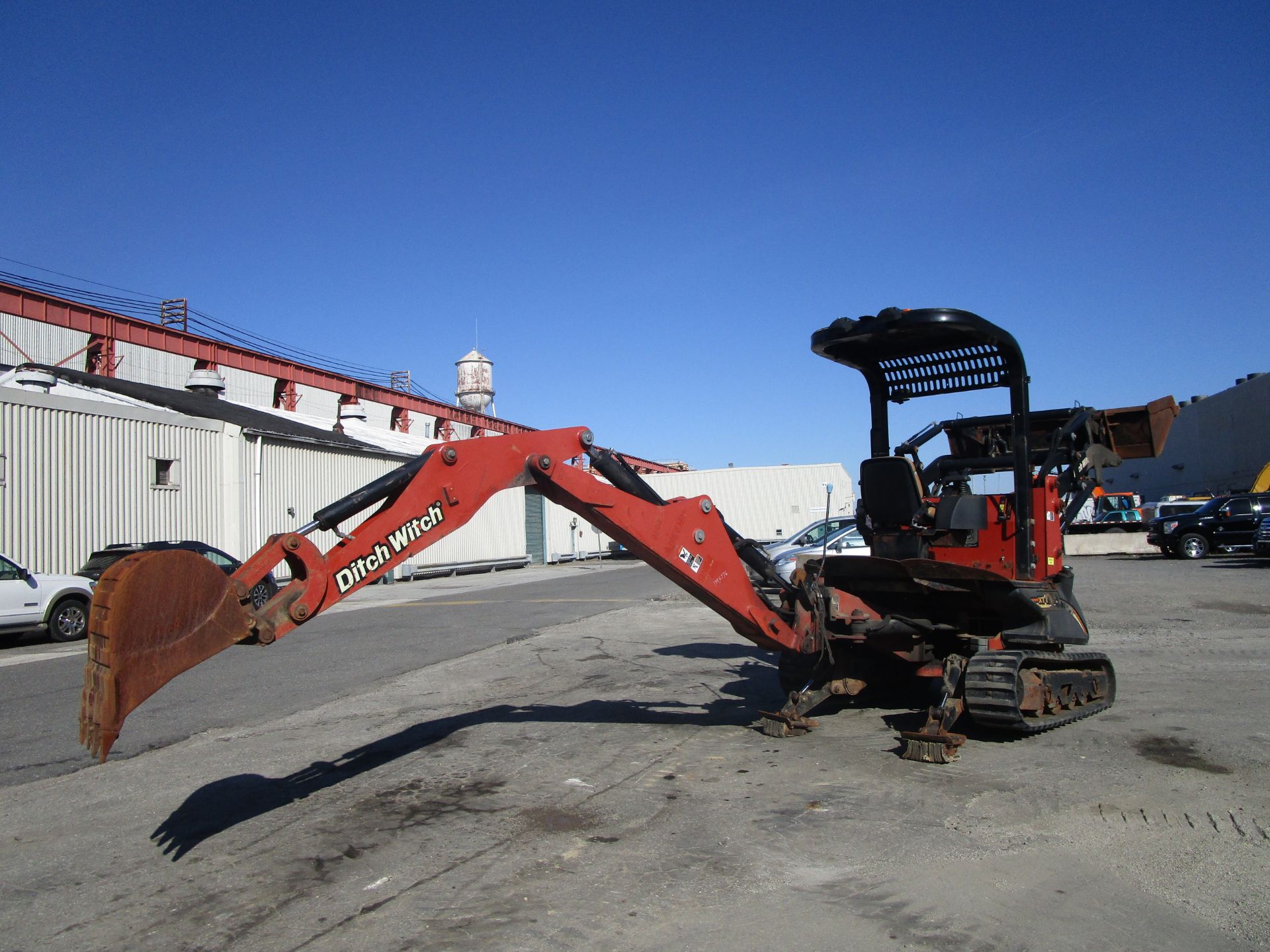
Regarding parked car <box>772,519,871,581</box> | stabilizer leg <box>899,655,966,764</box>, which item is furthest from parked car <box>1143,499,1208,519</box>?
stabilizer leg <box>899,655,966,764</box>

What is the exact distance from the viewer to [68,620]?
15.5 metres

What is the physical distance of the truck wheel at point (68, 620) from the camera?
15.2m

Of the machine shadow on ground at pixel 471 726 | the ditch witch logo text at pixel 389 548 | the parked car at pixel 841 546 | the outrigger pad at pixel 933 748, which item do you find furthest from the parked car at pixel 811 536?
the ditch witch logo text at pixel 389 548

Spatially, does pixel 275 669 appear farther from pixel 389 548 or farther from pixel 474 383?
pixel 474 383

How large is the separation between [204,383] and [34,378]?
927 cm

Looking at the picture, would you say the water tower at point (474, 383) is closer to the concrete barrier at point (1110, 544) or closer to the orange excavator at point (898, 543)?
the concrete barrier at point (1110, 544)

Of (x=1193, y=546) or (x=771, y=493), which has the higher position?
(x=771, y=493)

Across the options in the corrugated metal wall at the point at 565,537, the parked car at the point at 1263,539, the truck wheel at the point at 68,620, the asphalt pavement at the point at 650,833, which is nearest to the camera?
the asphalt pavement at the point at 650,833

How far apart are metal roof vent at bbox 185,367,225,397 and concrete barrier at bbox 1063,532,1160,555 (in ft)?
98.6

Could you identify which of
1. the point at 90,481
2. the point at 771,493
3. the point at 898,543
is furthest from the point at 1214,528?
the point at 90,481

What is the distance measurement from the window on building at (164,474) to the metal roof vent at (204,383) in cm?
937

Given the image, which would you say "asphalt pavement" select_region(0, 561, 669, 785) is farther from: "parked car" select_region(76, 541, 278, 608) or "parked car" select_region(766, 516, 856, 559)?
"parked car" select_region(766, 516, 856, 559)

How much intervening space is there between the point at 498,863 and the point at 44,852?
2.55 metres

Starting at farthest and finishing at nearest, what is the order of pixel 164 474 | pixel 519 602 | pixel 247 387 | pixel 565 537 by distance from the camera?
1. pixel 565 537
2. pixel 247 387
3. pixel 164 474
4. pixel 519 602
